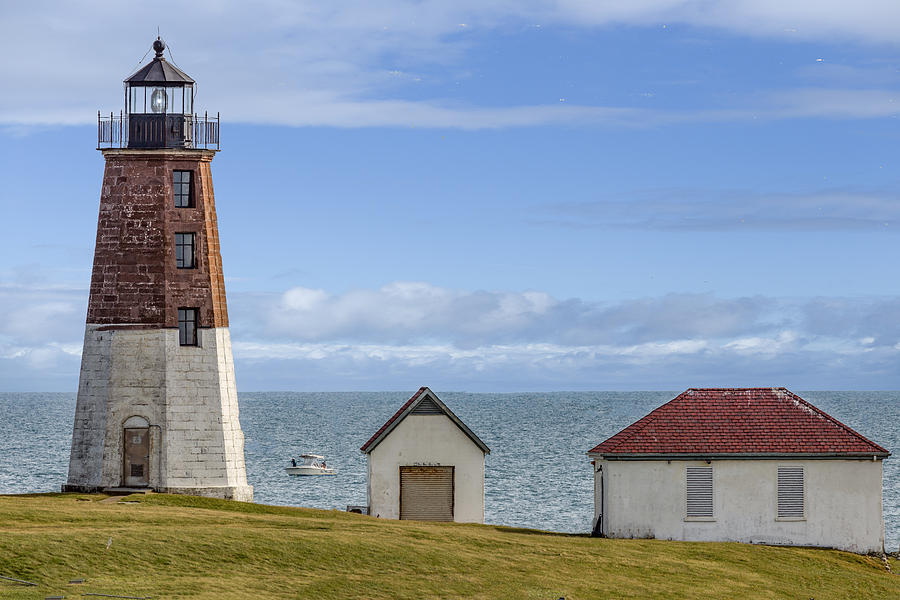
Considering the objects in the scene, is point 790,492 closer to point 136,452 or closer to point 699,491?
point 699,491

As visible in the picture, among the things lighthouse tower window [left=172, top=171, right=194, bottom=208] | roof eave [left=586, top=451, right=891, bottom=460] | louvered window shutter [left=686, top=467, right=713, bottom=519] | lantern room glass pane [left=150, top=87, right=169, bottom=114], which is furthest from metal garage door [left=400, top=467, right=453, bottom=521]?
lantern room glass pane [left=150, top=87, right=169, bottom=114]

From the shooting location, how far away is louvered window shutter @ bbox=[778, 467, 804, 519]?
37.6m

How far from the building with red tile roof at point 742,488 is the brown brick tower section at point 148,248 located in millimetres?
16436

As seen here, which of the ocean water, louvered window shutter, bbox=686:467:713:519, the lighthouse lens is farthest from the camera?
the ocean water

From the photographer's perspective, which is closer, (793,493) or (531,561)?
(531,561)

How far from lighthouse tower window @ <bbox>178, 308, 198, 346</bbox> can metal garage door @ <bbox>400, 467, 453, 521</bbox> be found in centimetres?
1002

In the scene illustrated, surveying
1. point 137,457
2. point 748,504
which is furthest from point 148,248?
point 748,504

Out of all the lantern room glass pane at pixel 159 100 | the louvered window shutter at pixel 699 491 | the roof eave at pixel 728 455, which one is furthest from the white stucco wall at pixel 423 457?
the lantern room glass pane at pixel 159 100

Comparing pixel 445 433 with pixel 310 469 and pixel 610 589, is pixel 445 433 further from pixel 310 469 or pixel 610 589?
pixel 310 469

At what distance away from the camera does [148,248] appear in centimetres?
4478

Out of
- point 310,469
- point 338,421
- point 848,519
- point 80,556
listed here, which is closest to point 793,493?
point 848,519

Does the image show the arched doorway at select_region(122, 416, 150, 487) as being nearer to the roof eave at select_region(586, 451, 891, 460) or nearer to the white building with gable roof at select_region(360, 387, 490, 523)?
the white building with gable roof at select_region(360, 387, 490, 523)

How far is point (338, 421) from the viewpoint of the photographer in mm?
176125

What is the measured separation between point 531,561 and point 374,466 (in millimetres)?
8756
